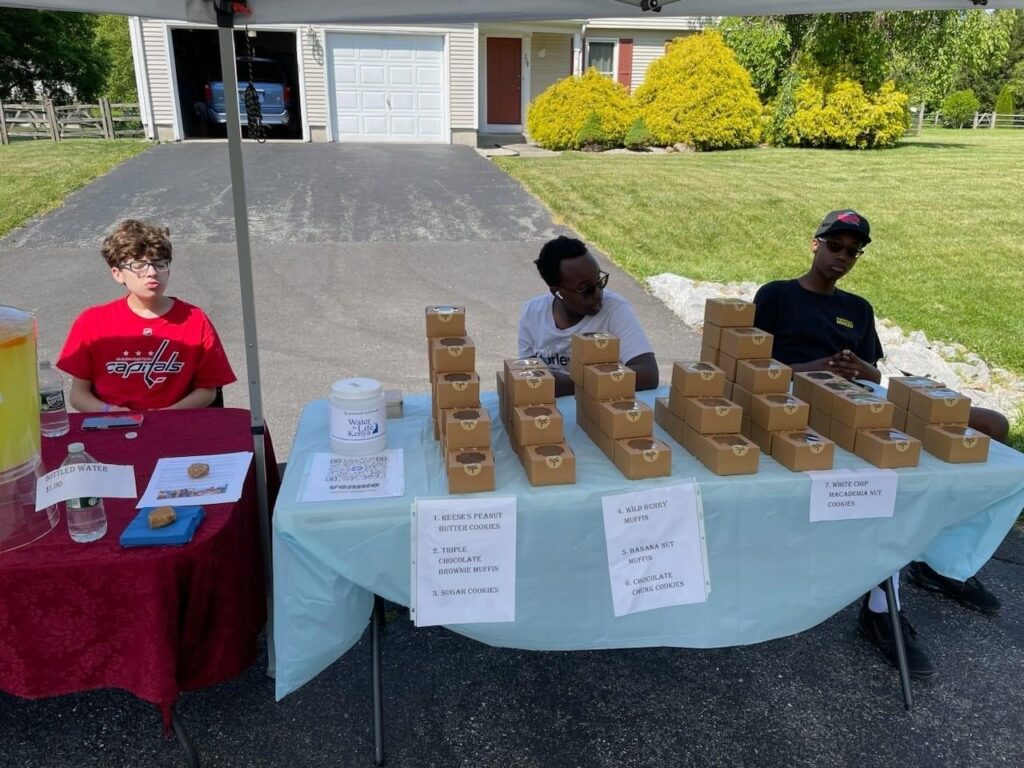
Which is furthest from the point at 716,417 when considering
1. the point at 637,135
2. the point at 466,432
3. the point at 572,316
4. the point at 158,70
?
the point at 158,70

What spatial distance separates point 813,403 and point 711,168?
12.0m

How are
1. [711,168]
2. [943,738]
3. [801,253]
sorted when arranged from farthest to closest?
[711,168] → [801,253] → [943,738]

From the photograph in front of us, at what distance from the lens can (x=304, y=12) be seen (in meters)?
2.31

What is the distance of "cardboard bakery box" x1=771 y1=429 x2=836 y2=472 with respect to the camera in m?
2.12

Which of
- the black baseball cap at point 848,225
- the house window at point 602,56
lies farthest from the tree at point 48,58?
the black baseball cap at point 848,225

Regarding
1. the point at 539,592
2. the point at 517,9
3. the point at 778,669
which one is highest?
the point at 517,9

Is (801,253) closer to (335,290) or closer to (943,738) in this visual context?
(335,290)

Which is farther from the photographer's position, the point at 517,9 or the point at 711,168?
the point at 711,168

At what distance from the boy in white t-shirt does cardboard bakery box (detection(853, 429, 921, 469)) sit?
0.89 m

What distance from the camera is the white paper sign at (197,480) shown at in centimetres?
208

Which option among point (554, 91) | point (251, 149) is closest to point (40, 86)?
point (251, 149)

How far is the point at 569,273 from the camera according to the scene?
9.25ft

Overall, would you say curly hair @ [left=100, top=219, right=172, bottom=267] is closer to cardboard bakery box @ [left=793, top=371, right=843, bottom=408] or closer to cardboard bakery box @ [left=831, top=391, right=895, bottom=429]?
cardboard bakery box @ [left=793, top=371, right=843, bottom=408]

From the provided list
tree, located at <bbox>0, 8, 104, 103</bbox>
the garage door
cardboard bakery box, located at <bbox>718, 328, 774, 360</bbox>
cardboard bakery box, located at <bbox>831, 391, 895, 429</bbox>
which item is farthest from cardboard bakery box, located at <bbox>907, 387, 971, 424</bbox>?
tree, located at <bbox>0, 8, 104, 103</bbox>
